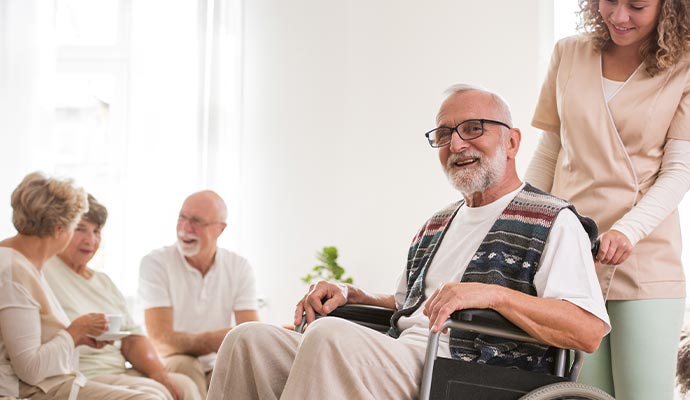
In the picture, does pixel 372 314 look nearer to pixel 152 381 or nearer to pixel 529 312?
pixel 529 312

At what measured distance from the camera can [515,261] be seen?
1903 millimetres

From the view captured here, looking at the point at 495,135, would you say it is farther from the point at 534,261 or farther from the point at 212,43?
the point at 212,43

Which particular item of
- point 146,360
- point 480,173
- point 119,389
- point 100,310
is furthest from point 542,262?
point 100,310

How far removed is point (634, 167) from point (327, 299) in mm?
813

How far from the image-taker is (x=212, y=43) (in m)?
4.74

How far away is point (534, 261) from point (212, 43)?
325 cm

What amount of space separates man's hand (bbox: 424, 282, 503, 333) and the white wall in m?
3.09

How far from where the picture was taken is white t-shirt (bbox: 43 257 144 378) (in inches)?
115

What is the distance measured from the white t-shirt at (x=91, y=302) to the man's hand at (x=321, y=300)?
3.71 ft

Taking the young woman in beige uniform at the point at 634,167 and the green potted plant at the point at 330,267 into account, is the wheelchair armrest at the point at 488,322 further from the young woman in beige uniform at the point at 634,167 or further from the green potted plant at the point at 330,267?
the green potted plant at the point at 330,267

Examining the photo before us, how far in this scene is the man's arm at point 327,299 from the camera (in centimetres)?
210

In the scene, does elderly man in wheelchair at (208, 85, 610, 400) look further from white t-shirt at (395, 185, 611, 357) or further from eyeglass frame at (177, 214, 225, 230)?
eyeglass frame at (177, 214, 225, 230)

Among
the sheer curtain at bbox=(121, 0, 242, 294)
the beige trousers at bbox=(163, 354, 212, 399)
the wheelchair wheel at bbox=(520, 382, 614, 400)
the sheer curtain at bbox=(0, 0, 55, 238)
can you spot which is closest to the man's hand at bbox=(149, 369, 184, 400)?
the beige trousers at bbox=(163, 354, 212, 399)

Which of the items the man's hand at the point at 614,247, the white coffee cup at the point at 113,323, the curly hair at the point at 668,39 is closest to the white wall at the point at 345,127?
the white coffee cup at the point at 113,323
